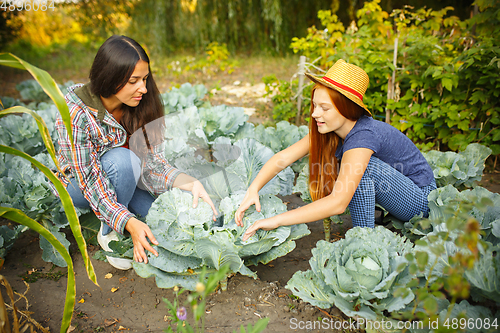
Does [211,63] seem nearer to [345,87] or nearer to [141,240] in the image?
[345,87]

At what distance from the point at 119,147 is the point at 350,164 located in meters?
1.27

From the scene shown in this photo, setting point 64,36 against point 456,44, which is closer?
point 456,44

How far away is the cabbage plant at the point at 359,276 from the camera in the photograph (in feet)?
3.87

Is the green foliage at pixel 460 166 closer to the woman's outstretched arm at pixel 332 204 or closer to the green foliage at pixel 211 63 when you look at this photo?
the woman's outstretched arm at pixel 332 204

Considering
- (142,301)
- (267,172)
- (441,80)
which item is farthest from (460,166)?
(142,301)

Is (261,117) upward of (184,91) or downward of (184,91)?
downward

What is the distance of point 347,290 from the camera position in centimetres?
125

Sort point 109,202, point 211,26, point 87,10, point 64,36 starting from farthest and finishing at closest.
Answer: point 64,36
point 87,10
point 211,26
point 109,202

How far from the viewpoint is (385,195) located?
65.4 inches

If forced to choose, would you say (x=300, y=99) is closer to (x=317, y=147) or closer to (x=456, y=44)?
(x=456, y=44)

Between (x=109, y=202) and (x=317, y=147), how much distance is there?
1131mm

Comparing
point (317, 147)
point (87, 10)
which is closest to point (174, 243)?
point (317, 147)

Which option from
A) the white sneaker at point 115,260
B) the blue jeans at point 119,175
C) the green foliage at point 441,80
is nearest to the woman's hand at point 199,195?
the blue jeans at point 119,175

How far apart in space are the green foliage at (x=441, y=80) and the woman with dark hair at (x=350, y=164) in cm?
115
